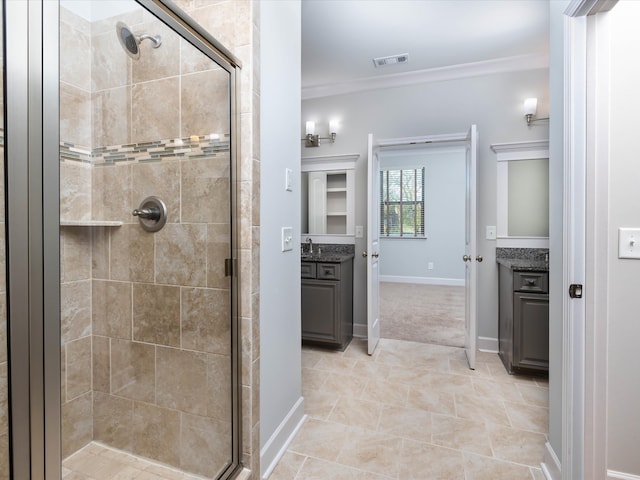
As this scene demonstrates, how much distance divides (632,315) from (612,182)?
1.79 feet

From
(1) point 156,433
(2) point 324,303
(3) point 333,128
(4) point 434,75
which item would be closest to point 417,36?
(4) point 434,75

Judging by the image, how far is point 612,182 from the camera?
135cm

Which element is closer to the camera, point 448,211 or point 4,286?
point 4,286

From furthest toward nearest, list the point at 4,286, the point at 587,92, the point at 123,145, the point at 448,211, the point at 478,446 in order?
the point at 448,211 → the point at 478,446 → the point at 123,145 → the point at 587,92 → the point at 4,286

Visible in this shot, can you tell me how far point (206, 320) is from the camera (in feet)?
4.83

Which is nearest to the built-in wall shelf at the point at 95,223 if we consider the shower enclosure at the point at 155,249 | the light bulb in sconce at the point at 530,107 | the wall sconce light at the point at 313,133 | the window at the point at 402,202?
the shower enclosure at the point at 155,249

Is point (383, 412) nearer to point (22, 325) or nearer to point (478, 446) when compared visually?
point (478, 446)

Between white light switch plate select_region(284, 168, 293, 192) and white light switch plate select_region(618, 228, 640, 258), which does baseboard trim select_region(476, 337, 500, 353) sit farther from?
white light switch plate select_region(284, 168, 293, 192)

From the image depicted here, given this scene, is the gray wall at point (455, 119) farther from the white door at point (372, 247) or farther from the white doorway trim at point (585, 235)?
the white doorway trim at point (585, 235)

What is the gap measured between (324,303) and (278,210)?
1.65 meters

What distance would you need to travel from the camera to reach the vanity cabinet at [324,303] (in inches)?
123

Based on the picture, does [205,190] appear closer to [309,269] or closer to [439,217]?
[309,269]

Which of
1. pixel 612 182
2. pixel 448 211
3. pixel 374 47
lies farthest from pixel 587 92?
pixel 448 211

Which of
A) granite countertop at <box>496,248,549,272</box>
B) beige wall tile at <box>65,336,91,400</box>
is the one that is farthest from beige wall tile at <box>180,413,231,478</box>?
granite countertop at <box>496,248,549,272</box>
